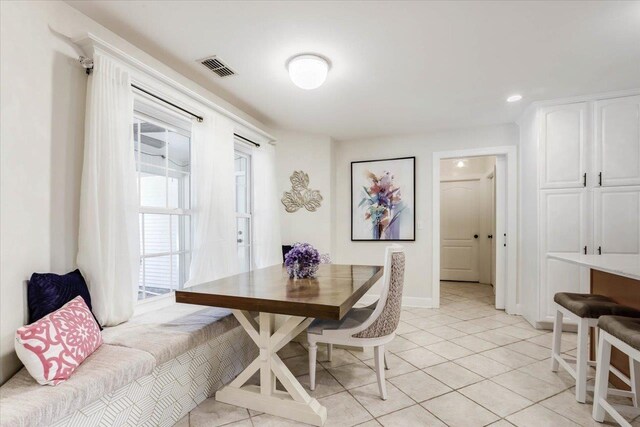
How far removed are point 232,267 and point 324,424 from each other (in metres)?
1.62

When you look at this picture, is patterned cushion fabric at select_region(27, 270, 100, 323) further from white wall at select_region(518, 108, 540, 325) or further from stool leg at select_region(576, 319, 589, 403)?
white wall at select_region(518, 108, 540, 325)

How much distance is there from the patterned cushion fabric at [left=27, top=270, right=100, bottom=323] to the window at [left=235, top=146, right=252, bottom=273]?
6.63 feet

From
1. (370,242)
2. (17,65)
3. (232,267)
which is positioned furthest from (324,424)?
(370,242)

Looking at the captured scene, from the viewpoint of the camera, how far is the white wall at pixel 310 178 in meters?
4.21

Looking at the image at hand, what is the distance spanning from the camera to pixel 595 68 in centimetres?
250

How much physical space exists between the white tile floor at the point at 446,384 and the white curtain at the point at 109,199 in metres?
0.88

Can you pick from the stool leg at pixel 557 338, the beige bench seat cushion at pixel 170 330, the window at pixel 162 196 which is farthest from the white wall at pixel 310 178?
the stool leg at pixel 557 338

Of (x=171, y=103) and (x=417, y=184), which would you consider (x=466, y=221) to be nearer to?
(x=417, y=184)

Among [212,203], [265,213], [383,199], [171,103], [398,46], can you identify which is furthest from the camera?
[383,199]

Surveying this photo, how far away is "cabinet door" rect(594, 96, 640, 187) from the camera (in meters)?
2.88

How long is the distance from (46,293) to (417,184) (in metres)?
3.96

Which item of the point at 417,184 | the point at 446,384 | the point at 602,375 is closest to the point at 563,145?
the point at 417,184

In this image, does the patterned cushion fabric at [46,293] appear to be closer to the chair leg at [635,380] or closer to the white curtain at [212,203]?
the white curtain at [212,203]

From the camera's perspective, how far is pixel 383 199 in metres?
4.37
